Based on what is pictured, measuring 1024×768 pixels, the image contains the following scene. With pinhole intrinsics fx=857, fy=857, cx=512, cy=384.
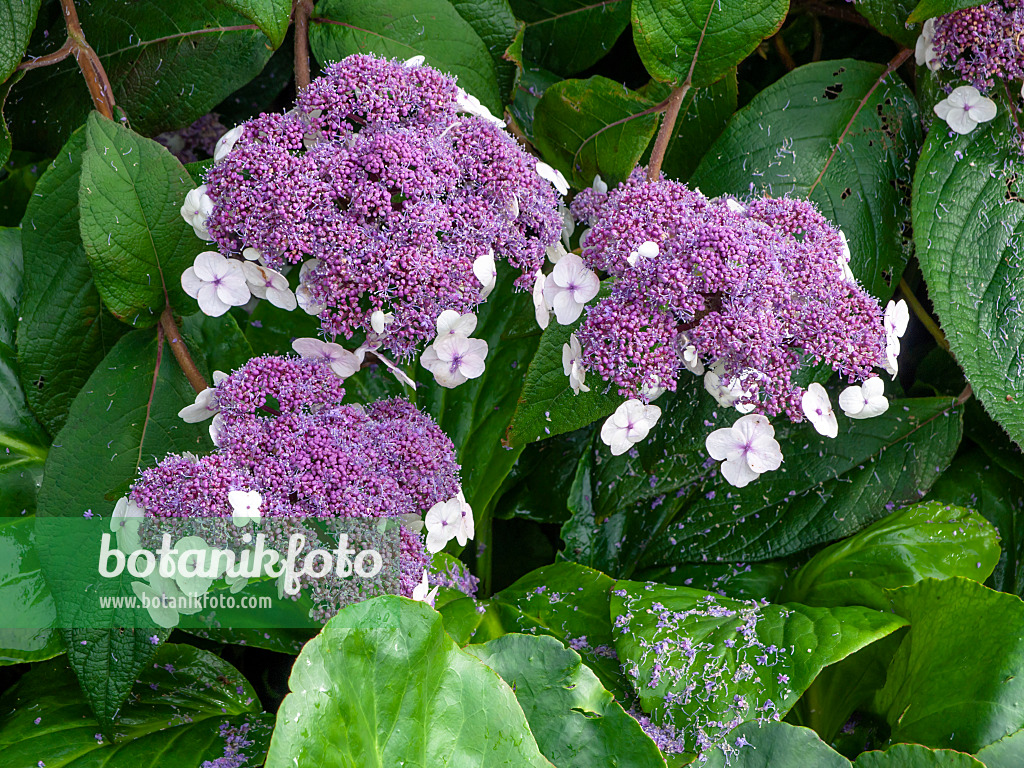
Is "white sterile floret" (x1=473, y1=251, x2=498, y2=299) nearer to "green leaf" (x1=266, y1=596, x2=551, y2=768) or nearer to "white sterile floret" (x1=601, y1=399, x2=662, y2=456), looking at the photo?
"white sterile floret" (x1=601, y1=399, x2=662, y2=456)

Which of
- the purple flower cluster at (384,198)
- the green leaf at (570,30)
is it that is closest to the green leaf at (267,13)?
the purple flower cluster at (384,198)

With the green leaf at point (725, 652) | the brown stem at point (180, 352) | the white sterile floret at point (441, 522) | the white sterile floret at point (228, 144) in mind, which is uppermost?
the white sterile floret at point (228, 144)

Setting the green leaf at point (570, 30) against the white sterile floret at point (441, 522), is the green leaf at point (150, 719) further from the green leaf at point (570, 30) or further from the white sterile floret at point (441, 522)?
the green leaf at point (570, 30)

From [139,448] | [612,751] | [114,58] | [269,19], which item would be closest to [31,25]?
[114,58]

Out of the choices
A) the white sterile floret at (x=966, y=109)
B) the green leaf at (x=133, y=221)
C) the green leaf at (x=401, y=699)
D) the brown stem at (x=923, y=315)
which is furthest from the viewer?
the brown stem at (x=923, y=315)

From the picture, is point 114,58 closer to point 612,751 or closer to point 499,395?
point 499,395

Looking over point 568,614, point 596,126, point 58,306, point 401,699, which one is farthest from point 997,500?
point 58,306

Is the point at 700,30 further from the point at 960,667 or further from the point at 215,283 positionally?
the point at 960,667
